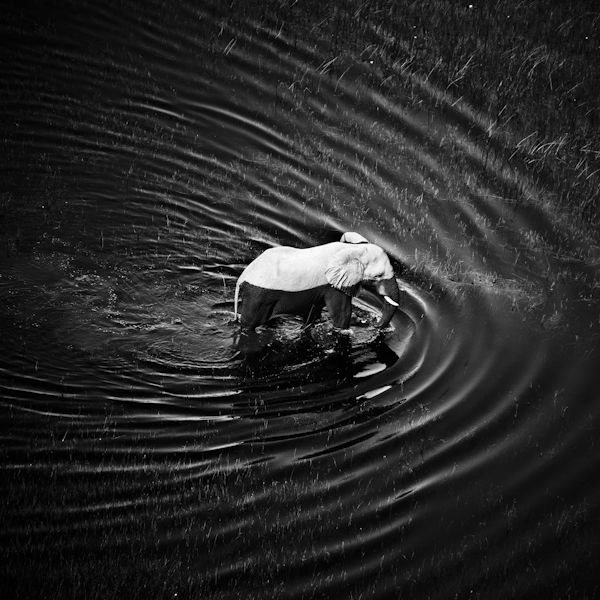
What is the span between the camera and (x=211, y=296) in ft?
29.0

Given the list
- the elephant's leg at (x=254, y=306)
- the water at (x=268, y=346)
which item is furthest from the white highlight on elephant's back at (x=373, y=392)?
the elephant's leg at (x=254, y=306)

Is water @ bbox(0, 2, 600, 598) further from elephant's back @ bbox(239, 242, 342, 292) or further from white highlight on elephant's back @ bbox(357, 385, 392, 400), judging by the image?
elephant's back @ bbox(239, 242, 342, 292)

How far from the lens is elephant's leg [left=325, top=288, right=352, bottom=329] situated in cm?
809

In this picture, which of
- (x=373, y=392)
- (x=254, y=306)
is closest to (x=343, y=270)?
(x=254, y=306)

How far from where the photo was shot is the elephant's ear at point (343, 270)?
25.9ft

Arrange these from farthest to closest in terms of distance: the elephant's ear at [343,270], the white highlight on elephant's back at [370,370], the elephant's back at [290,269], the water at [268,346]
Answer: the white highlight on elephant's back at [370,370] → the elephant's ear at [343,270] → the elephant's back at [290,269] → the water at [268,346]

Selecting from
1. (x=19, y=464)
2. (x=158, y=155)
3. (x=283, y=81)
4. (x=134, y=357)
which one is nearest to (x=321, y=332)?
(x=134, y=357)

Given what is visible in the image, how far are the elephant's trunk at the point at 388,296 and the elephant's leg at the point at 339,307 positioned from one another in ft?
0.95

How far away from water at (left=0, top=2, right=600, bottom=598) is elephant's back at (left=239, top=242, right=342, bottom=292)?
693 millimetres

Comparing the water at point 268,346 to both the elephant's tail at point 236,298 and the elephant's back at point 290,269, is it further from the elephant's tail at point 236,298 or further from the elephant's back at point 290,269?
the elephant's back at point 290,269

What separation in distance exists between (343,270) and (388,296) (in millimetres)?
524

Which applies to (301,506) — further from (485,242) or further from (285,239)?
(485,242)

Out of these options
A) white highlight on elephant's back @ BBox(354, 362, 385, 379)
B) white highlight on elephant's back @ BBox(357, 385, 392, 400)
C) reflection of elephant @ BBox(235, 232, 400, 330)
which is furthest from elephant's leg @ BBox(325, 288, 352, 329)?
white highlight on elephant's back @ BBox(357, 385, 392, 400)

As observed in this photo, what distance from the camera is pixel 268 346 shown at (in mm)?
8258
